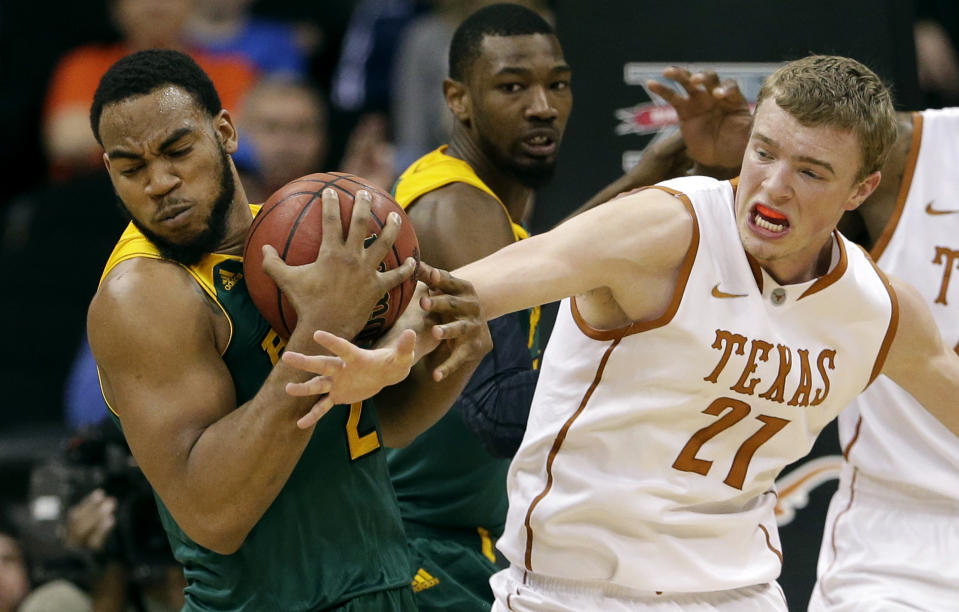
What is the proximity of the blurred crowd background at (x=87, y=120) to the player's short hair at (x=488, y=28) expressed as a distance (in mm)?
1612

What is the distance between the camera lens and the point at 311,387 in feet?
8.77

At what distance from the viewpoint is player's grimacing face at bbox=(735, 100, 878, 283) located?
3148 millimetres

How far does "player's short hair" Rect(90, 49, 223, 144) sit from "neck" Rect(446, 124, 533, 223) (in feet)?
4.75

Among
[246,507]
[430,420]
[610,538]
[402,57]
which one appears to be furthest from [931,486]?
[402,57]

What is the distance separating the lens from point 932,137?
13.9 ft

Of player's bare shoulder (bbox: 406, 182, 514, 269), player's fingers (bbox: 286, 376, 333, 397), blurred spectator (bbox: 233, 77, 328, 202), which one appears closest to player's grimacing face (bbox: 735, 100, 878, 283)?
player's bare shoulder (bbox: 406, 182, 514, 269)

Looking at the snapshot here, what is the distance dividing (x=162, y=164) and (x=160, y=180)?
0.05 m

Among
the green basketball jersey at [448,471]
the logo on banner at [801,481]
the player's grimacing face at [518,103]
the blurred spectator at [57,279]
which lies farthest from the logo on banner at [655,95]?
the blurred spectator at [57,279]

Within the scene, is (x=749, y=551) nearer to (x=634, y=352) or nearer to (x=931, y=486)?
(x=634, y=352)

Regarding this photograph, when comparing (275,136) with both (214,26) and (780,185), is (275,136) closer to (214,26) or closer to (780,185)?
(214,26)

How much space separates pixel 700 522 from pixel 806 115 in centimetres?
105

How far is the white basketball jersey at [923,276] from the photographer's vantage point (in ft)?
13.6

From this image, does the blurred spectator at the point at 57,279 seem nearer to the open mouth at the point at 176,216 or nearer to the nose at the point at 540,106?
the nose at the point at 540,106

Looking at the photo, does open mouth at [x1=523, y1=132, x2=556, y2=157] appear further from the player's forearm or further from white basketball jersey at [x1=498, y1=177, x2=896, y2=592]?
the player's forearm
